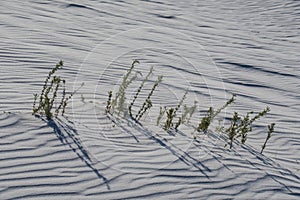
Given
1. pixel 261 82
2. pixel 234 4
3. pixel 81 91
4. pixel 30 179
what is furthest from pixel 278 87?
pixel 234 4

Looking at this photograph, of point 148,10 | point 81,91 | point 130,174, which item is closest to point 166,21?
point 148,10

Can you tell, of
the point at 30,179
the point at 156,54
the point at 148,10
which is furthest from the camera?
the point at 148,10

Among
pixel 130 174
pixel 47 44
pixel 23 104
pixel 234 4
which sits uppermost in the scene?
pixel 234 4

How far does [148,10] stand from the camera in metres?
12.3

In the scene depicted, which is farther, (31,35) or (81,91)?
(31,35)

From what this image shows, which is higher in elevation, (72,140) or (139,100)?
(139,100)

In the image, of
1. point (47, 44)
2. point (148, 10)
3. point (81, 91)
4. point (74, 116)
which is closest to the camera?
point (74, 116)

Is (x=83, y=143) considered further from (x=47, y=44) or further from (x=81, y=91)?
(x=47, y=44)

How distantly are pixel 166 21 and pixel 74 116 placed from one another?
6948mm

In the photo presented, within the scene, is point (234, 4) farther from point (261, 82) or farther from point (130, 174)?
point (130, 174)

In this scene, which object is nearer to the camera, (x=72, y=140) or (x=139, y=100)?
(x=72, y=140)

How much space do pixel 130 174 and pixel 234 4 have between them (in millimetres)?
11652

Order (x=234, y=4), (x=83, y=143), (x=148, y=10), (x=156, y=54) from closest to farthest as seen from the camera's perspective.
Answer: (x=83, y=143) < (x=156, y=54) < (x=148, y=10) < (x=234, y=4)

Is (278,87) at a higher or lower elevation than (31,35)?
lower
